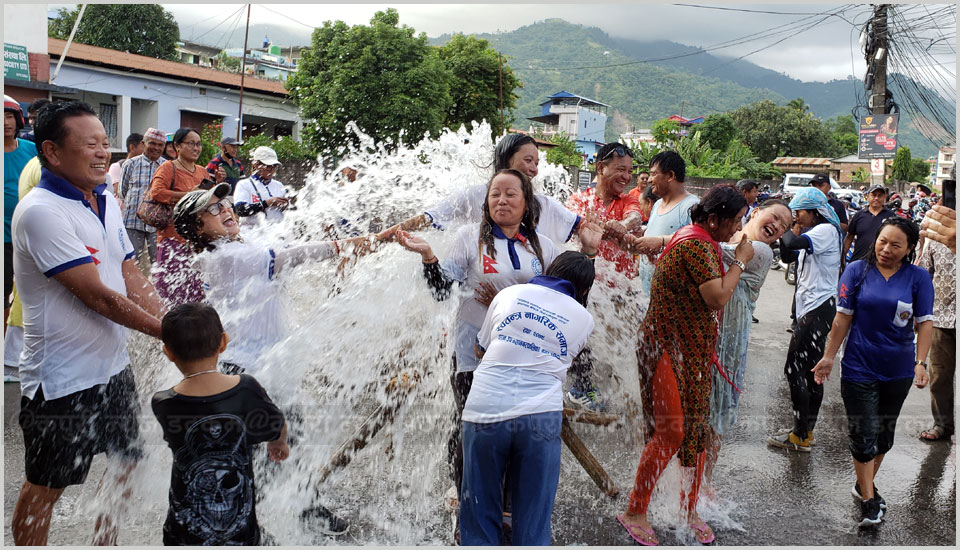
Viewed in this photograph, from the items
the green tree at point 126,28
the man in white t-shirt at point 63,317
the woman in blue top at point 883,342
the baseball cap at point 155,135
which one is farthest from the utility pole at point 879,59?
the green tree at point 126,28

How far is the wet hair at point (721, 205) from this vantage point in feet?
12.0

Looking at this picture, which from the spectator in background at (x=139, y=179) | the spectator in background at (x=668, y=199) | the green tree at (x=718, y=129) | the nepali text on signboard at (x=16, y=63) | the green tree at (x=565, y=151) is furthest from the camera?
the green tree at (x=718, y=129)

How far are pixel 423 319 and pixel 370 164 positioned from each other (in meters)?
1.97

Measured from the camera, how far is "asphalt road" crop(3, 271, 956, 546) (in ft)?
12.0

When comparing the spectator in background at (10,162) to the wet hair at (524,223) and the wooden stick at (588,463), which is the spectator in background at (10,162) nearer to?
the wet hair at (524,223)

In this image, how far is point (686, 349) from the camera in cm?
369

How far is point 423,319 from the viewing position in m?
4.62

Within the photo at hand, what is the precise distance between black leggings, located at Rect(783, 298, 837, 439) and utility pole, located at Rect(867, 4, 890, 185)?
14.6 m

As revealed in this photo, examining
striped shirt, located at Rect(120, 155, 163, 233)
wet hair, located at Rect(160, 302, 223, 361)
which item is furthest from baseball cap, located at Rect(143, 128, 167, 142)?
wet hair, located at Rect(160, 302, 223, 361)

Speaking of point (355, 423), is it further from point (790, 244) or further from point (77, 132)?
point (790, 244)

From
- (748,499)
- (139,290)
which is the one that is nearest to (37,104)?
(139,290)

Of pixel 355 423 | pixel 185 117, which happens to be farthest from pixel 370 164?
pixel 185 117

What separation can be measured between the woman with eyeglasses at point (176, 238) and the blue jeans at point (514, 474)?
2449 millimetres

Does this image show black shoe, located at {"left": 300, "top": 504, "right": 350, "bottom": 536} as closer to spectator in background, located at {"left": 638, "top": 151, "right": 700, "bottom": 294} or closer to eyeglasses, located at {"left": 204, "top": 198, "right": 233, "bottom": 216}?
eyeglasses, located at {"left": 204, "top": 198, "right": 233, "bottom": 216}
